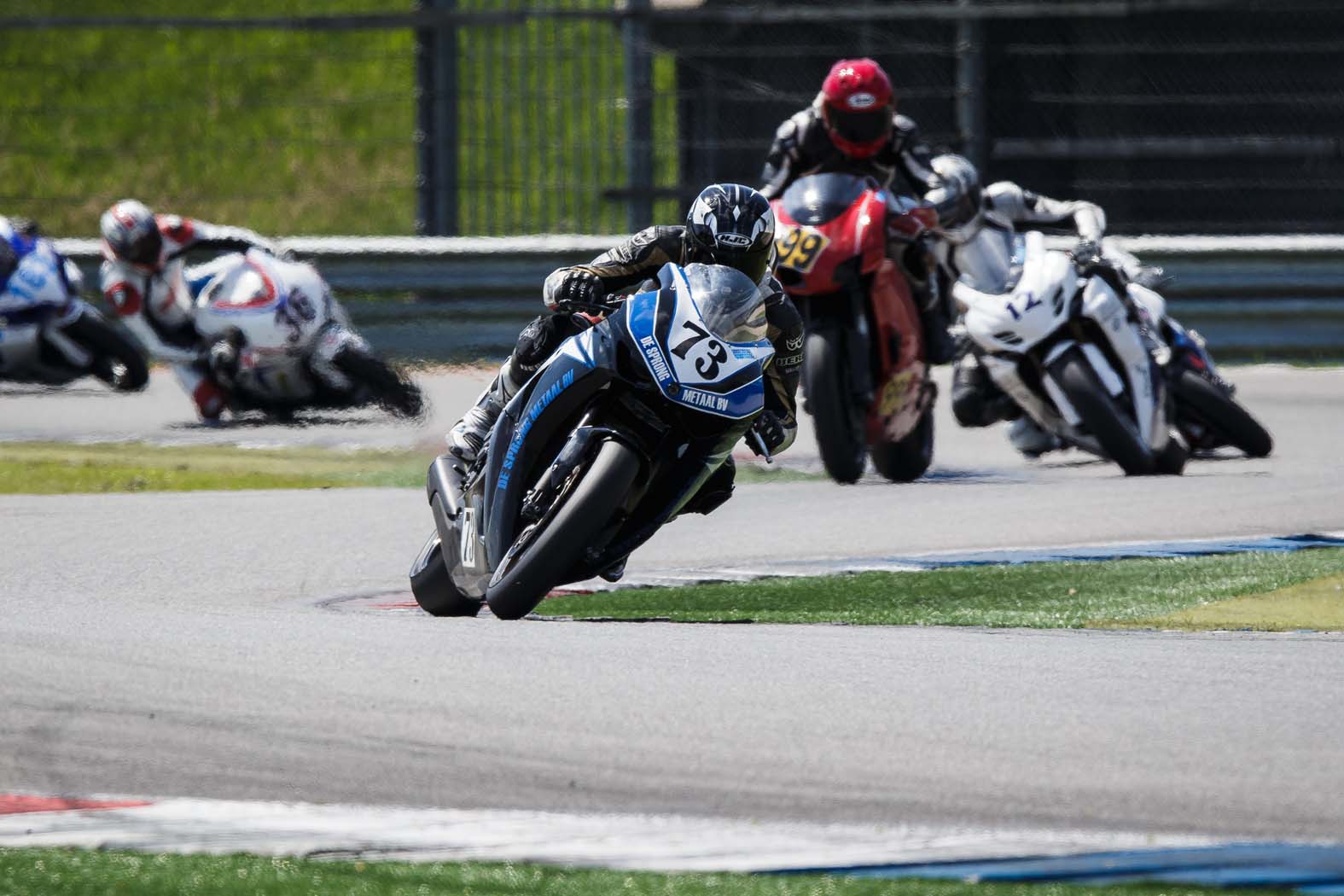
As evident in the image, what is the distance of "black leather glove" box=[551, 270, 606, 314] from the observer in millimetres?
6578

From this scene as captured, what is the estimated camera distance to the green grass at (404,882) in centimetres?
379

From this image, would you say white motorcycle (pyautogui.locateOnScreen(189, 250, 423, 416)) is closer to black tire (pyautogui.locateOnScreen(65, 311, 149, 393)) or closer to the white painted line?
black tire (pyautogui.locateOnScreen(65, 311, 149, 393))

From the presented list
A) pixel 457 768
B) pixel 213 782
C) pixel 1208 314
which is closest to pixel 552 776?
pixel 457 768

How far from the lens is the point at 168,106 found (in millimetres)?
16922

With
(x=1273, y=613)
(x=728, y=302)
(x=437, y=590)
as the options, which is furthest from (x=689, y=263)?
(x=1273, y=613)

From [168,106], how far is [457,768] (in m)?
13.0

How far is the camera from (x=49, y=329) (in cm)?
1405

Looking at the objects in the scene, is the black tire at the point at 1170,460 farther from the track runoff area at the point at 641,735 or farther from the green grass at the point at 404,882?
the green grass at the point at 404,882

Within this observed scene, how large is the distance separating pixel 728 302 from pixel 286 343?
22.4 feet

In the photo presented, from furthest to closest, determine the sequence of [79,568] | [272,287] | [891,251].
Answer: [272,287]
[891,251]
[79,568]

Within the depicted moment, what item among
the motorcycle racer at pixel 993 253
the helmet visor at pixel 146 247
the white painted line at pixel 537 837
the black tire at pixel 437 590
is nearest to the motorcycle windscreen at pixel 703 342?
the black tire at pixel 437 590

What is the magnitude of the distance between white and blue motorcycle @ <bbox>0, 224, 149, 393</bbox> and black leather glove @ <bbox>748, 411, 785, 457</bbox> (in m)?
8.26

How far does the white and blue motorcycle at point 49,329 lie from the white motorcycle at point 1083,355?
5883 millimetres

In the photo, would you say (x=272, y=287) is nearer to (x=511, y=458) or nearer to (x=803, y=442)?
(x=803, y=442)
